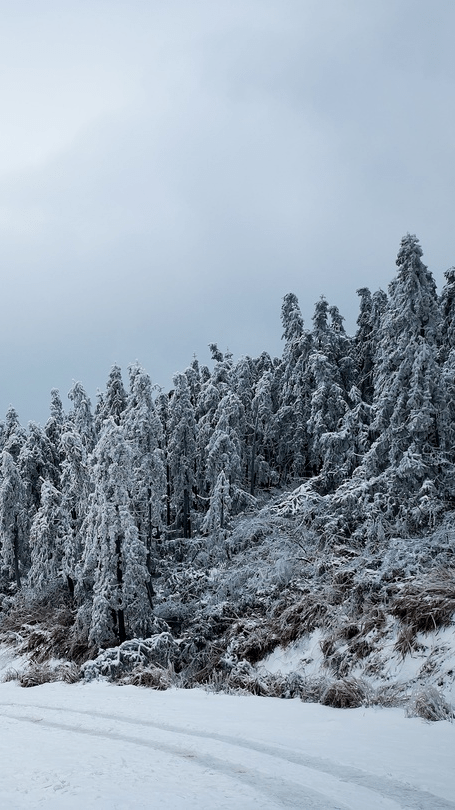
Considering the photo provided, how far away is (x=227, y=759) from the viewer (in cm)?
638

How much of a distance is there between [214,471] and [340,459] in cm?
725

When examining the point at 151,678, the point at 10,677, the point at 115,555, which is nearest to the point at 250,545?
the point at 115,555

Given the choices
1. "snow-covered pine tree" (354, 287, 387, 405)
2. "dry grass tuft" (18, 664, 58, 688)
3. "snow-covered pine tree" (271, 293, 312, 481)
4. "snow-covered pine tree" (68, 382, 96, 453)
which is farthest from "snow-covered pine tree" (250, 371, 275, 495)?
"dry grass tuft" (18, 664, 58, 688)

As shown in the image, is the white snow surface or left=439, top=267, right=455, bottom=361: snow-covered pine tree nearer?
the white snow surface

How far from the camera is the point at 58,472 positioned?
31.2 metres

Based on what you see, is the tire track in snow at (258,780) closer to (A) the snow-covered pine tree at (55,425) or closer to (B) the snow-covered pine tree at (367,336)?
(A) the snow-covered pine tree at (55,425)

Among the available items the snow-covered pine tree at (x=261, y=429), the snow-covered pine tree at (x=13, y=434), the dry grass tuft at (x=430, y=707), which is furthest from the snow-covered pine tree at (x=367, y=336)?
the dry grass tuft at (x=430, y=707)

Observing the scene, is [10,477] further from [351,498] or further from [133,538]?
[351,498]

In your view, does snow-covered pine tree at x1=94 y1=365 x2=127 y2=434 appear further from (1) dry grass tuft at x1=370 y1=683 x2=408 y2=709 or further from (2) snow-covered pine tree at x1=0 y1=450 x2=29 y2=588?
(1) dry grass tuft at x1=370 y1=683 x2=408 y2=709

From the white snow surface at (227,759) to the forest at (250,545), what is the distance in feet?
4.20

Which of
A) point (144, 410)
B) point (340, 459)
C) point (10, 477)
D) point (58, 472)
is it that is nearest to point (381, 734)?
point (144, 410)

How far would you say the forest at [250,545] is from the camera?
12.0 m

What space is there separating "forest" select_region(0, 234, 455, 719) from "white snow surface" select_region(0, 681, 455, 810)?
Answer: 50.5 inches

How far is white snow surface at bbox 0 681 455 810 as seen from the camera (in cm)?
504
